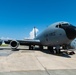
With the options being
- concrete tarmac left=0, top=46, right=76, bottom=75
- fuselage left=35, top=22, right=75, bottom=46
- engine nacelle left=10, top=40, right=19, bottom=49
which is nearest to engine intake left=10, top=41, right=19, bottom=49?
engine nacelle left=10, top=40, right=19, bottom=49

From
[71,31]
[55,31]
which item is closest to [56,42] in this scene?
[55,31]

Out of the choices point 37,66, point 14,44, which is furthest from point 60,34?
point 14,44

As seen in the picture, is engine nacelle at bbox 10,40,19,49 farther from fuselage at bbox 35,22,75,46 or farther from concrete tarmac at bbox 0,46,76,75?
concrete tarmac at bbox 0,46,76,75

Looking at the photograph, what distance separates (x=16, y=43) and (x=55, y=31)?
363 inches

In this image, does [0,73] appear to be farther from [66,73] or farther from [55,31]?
[55,31]

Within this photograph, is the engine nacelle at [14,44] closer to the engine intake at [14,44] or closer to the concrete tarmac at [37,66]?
the engine intake at [14,44]

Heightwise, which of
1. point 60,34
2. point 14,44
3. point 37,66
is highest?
point 60,34

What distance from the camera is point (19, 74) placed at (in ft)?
25.0

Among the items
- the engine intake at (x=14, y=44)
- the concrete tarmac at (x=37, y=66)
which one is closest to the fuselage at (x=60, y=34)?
the concrete tarmac at (x=37, y=66)

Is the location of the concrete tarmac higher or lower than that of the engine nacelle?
lower

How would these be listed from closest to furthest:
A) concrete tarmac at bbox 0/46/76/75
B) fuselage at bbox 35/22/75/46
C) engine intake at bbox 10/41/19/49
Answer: concrete tarmac at bbox 0/46/76/75 < fuselage at bbox 35/22/75/46 < engine intake at bbox 10/41/19/49

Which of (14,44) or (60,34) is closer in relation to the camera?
(60,34)

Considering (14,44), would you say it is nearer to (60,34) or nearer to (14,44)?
(14,44)

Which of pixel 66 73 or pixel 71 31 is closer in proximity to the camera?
pixel 66 73
